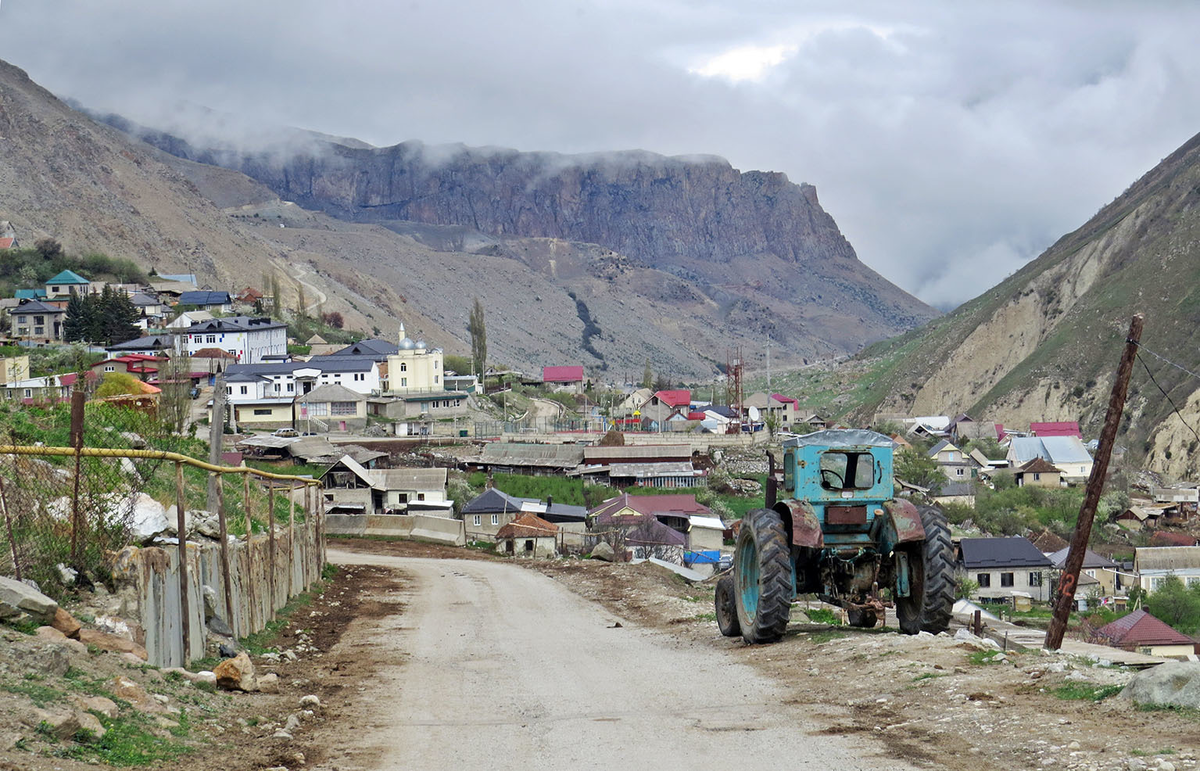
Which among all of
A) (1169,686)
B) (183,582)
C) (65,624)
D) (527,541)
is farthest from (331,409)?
(1169,686)

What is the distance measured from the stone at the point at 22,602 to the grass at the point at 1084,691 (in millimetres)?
8183

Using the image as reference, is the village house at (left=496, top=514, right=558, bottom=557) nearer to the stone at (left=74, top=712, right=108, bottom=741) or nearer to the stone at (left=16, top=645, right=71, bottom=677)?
the stone at (left=16, top=645, right=71, bottom=677)

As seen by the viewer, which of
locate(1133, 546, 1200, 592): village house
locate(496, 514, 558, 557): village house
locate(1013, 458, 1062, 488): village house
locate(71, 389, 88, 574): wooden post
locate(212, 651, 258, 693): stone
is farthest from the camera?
locate(1013, 458, 1062, 488): village house

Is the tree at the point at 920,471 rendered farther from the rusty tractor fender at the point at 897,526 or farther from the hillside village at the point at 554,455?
the rusty tractor fender at the point at 897,526

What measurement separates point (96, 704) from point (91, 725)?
1.68 ft

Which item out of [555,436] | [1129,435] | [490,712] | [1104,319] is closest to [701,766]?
[490,712]

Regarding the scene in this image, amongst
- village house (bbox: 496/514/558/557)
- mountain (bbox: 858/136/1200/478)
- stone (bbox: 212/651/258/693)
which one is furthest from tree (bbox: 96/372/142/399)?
mountain (bbox: 858/136/1200/478)

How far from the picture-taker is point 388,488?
55688mm

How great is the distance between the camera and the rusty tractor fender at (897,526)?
13.7 m

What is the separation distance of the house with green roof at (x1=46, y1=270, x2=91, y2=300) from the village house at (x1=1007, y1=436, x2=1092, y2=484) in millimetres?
76088

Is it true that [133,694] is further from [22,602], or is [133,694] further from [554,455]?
[554,455]

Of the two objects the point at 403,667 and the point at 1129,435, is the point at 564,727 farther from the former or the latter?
the point at 1129,435

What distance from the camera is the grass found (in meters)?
9.51

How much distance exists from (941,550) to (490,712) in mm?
5715
